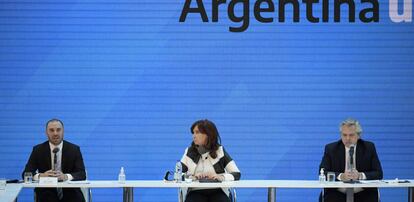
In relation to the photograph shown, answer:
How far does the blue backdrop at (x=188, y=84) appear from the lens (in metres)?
8.86

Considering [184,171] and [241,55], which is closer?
[184,171]

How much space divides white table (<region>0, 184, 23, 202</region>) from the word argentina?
2792mm

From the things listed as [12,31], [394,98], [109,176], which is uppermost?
[12,31]

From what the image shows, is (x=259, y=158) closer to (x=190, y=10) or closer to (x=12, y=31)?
(x=190, y=10)

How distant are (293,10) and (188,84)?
1.36 meters

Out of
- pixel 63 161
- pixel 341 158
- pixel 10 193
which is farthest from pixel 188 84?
pixel 10 193

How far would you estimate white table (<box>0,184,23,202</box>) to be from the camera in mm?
6062

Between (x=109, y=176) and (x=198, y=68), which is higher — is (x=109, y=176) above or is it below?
below

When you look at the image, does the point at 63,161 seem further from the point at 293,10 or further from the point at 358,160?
the point at 293,10

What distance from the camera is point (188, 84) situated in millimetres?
8914

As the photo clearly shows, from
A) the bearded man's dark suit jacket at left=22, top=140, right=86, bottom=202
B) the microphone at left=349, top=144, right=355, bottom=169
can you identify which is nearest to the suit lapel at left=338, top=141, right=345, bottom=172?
the microphone at left=349, top=144, right=355, bottom=169

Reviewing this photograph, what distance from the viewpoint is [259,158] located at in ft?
29.5

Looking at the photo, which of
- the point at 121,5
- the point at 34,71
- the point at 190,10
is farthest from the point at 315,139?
the point at 34,71

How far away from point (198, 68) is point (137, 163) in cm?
120
